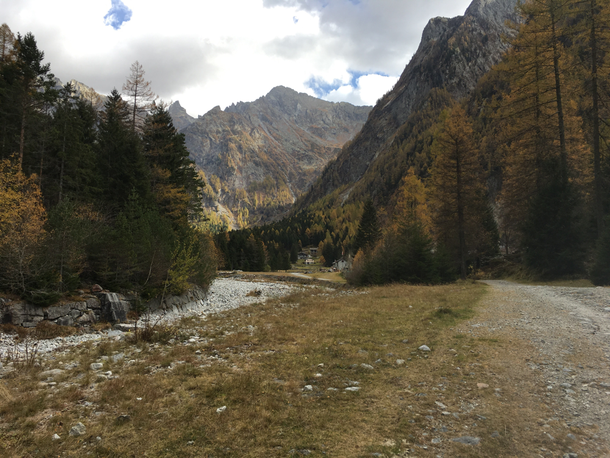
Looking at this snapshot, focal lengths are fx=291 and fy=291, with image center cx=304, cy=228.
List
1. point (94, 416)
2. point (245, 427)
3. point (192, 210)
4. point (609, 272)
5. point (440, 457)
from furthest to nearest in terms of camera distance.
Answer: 1. point (192, 210)
2. point (609, 272)
3. point (94, 416)
4. point (245, 427)
5. point (440, 457)

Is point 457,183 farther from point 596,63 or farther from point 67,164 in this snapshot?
point 67,164

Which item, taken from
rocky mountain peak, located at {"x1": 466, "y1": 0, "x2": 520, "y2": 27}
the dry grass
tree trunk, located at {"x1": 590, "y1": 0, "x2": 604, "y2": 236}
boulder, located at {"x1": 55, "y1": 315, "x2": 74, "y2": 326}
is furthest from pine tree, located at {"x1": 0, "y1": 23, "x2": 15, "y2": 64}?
rocky mountain peak, located at {"x1": 466, "y1": 0, "x2": 520, "y2": 27}

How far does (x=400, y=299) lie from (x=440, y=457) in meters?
17.2

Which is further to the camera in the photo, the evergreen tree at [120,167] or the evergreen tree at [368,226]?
the evergreen tree at [368,226]

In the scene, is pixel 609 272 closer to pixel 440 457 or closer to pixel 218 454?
pixel 440 457

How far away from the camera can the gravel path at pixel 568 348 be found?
5145mm

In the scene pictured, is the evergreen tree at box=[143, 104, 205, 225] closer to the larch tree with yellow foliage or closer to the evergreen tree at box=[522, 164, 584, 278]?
the larch tree with yellow foliage

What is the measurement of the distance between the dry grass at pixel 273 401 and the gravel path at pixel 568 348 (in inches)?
33.4

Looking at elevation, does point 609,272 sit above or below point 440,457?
above

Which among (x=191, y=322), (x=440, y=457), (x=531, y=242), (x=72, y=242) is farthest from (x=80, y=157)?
(x=531, y=242)

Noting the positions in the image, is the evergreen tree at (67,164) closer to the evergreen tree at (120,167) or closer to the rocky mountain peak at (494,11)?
the evergreen tree at (120,167)

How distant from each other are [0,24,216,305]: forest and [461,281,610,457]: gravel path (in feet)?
64.1

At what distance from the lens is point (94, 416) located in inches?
227

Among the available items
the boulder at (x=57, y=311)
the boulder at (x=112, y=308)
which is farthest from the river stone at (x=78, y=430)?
the boulder at (x=112, y=308)
